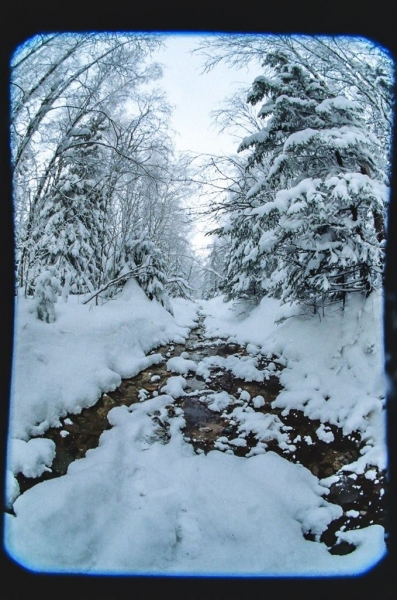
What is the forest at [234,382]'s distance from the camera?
2225 millimetres

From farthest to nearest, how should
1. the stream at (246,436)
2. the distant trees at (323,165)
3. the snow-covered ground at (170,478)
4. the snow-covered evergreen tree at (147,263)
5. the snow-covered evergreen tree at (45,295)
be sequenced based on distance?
the snow-covered evergreen tree at (147,263) → the snow-covered evergreen tree at (45,295) → the distant trees at (323,165) → the stream at (246,436) → the snow-covered ground at (170,478)

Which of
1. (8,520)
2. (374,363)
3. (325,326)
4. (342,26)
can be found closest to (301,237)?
(325,326)

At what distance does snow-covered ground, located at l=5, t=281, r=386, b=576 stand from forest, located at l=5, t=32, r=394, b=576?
2 cm

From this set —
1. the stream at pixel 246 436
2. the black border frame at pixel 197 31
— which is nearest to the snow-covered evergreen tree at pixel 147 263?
the stream at pixel 246 436

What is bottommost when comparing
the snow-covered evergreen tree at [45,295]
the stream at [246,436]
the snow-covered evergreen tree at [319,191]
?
the stream at [246,436]

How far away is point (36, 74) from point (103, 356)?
16.7ft

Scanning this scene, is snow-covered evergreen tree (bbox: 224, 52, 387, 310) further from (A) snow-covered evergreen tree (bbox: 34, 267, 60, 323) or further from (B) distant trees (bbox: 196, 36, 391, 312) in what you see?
(A) snow-covered evergreen tree (bbox: 34, 267, 60, 323)

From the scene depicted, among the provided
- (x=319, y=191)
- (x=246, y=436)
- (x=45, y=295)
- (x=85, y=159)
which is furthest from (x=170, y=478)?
(x=85, y=159)

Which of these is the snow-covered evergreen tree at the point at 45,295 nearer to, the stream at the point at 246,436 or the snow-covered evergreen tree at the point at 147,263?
the stream at the point at 246,436

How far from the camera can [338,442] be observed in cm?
364

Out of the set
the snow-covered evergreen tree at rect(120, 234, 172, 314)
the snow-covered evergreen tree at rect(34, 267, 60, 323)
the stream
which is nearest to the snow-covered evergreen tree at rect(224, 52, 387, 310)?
the stream

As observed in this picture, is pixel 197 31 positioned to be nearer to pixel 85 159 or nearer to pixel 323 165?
pixel 323 165

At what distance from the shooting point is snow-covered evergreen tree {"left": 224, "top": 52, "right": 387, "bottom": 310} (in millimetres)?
4523

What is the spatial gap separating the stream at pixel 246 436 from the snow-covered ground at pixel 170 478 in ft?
0.37
